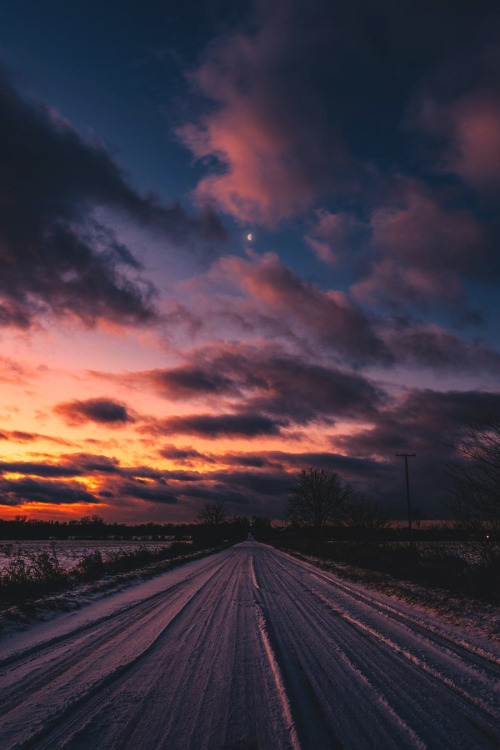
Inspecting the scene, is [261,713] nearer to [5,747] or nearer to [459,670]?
[5,747]

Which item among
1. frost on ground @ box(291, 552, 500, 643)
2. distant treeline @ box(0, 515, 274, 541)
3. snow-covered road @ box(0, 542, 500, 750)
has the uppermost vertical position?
snow-covered road @ box(0, 542, 500, 750)

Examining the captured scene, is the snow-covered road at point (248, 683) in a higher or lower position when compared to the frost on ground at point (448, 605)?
higher

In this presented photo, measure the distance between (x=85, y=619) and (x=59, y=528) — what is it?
390 ft

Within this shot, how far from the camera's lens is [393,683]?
5.05 meters

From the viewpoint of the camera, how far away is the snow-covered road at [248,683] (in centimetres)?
377

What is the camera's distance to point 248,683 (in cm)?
506

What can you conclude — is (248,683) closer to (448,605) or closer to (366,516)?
(448,605)

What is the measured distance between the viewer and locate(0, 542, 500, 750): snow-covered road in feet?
12.4

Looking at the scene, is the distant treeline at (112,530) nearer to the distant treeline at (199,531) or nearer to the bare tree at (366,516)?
the distant treeline at (199,531)

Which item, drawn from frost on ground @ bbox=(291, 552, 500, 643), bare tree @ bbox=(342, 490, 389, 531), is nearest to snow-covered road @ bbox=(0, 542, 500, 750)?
frost on ground @ bbox=(291, 552, 500, 643)

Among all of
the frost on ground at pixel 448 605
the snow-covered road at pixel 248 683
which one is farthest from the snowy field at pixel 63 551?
the frost on ground at pixel 448 605

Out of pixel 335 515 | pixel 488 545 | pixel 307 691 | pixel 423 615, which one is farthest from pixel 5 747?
pixel 335 515

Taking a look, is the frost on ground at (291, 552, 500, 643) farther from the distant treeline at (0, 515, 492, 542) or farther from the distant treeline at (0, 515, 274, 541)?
the distant treeline at (0, 515, 274, 541)

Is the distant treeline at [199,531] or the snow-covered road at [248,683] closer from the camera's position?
the snow-covered road at [248,683]
